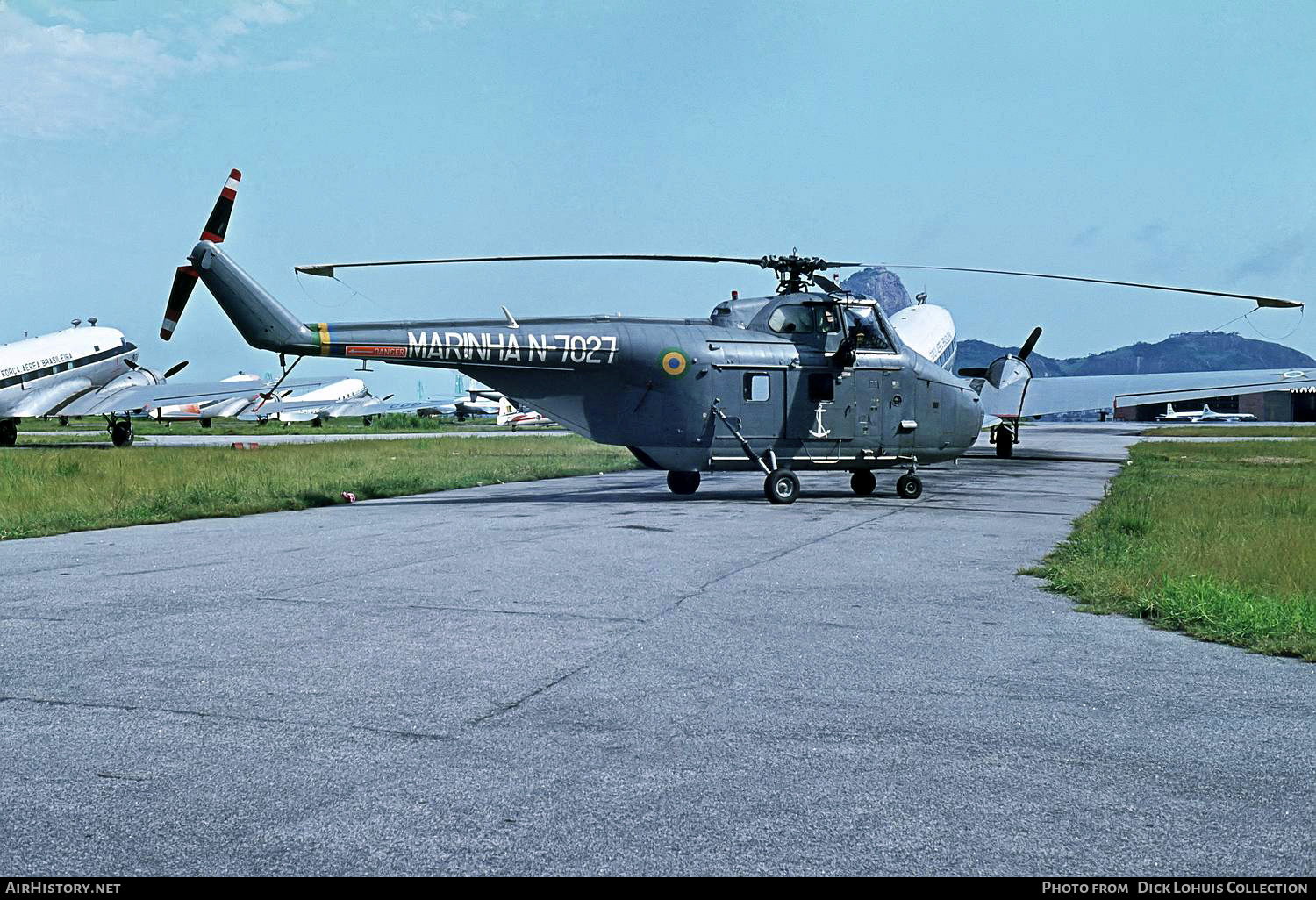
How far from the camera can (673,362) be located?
19.0 metres

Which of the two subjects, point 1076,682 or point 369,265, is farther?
point 369,265

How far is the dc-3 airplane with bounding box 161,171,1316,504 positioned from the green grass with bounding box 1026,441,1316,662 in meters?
3.40

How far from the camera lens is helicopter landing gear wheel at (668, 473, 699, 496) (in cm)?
2072

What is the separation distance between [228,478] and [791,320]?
11.0 metres

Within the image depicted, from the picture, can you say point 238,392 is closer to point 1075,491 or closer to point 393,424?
point 1075,491

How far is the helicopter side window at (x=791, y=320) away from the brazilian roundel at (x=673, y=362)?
6.30ft

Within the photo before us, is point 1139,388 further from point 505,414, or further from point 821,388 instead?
point 505,414

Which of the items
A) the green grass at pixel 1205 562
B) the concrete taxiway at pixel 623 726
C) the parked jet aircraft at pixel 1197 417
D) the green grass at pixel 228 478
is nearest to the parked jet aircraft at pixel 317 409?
the green grass at pixel 228 478

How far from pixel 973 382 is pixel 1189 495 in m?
17.8

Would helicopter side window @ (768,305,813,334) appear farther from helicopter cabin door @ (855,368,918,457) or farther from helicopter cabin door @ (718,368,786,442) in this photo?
helicopter cabin door @ (855,368,918,457)

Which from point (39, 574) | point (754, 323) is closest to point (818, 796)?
point (39, 574)

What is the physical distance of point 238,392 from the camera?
1617 inches

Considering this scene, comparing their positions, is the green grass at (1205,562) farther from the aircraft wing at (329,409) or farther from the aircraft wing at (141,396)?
the aircraft wing at (329,409)
